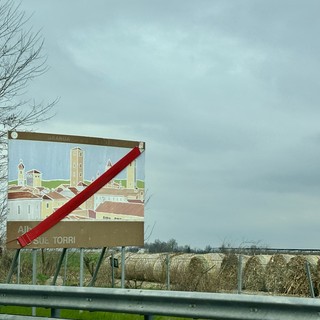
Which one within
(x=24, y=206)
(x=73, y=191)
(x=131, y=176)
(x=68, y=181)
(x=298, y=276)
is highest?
(x=131, y=176)

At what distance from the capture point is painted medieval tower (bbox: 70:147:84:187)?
602 inches

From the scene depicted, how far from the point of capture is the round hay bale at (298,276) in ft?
79.9

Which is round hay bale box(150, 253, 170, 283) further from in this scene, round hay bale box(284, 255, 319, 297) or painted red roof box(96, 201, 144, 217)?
painted red roof box(96, 201, 144, 217)

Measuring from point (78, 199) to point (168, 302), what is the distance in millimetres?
6901

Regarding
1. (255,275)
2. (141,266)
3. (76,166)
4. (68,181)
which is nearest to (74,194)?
(68,181)

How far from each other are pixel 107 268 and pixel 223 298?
660 inches

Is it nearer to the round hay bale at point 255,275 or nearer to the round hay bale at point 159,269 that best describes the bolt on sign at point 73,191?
the round hay bale at point 159,269

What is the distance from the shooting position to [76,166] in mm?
15367

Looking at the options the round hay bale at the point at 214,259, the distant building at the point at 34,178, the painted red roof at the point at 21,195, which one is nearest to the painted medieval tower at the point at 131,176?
the distant building at the point at 34,178

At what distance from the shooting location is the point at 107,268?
24500 mm

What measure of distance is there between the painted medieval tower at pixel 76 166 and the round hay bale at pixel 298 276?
1101cm

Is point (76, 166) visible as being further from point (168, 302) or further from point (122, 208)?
point (168, 302)

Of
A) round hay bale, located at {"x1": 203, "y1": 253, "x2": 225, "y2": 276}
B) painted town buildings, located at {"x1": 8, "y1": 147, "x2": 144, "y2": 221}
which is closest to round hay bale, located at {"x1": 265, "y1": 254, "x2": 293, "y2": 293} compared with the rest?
round hay bale, located at {"x1": 203, "y1": 253, "x2": 225, "y2": 276}

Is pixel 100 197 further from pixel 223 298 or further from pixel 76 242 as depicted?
pixel 223 298
